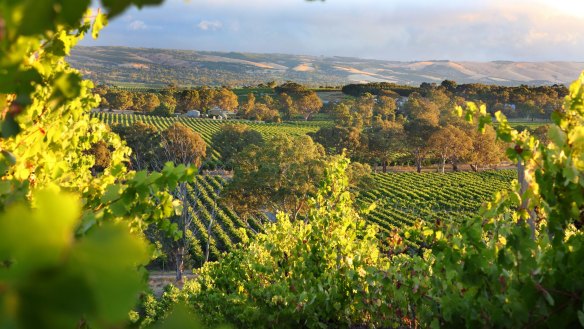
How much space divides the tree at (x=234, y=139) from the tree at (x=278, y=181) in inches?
830

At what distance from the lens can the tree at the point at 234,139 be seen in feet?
192

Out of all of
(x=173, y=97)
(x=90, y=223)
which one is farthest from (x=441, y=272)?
(x=173, y=97)

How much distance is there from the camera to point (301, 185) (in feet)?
113

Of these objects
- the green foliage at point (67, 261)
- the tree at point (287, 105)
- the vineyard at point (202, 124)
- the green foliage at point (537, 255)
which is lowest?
the vineyard at point (202, 124)

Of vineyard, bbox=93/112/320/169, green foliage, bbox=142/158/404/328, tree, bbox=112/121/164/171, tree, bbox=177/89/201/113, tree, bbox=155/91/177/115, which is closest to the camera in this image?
green foliage, bbox=142/158/404/328

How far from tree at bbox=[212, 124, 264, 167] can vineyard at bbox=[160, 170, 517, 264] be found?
6944 mm

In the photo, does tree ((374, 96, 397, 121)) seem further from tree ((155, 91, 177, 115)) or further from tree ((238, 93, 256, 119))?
tree ((155, 91, 177, 115))

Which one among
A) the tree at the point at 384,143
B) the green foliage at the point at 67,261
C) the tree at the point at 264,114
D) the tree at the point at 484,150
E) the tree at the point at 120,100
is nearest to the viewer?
the green foliage at the point at 67,261

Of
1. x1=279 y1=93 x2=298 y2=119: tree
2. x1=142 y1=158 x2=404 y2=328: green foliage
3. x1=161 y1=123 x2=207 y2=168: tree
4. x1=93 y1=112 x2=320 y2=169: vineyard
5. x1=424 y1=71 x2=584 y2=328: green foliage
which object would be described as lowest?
x1=93 y1=112 x2=320 y2=169: vineyard

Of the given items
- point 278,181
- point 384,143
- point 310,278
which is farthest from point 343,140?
point 310,278

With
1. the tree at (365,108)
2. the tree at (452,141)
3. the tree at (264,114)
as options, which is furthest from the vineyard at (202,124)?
the tree at (452,141)

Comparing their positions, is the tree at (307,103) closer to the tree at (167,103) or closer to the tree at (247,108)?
the tree at (247,108)

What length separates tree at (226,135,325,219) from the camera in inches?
1366

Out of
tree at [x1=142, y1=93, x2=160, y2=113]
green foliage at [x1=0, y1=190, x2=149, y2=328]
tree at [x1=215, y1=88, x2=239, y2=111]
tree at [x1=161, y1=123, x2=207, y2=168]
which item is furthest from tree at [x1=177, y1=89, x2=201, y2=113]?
green foliage at [x1=0, y1=190, x2=149, y2=328]
